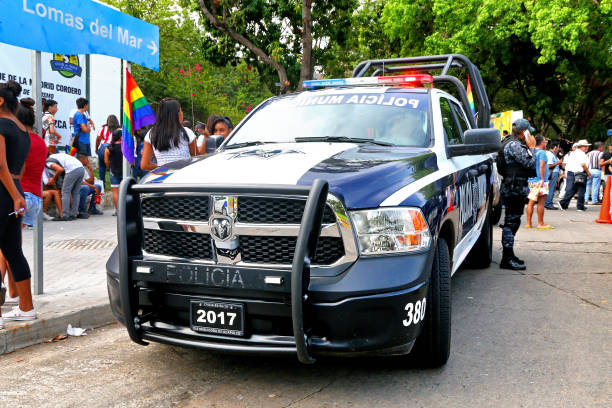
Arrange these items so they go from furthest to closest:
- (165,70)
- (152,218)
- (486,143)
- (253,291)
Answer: (165,70) → (486,143) → (152,218) → (253,291)

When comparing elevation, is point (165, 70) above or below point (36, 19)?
above

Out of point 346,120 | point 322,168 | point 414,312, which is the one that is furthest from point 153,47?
point 414,312

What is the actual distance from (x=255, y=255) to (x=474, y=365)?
1757mm

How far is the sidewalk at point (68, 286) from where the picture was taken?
4559 mm

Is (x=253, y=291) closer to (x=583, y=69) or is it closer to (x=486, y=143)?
(x=486, y=143)

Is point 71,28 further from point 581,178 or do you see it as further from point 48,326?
point 581,178

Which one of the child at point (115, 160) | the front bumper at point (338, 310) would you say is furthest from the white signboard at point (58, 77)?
the front bumper at point (338, 310)

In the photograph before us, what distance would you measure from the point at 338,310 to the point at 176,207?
110 centimetres

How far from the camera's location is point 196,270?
10.6ft

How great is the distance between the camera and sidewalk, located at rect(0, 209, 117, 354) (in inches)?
179

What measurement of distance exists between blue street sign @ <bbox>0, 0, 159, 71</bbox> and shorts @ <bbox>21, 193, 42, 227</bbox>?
4.29 feet

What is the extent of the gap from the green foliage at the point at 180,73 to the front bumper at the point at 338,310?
27675mm

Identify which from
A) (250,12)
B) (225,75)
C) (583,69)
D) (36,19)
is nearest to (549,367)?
(36,19)

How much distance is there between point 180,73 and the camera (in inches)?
1222
